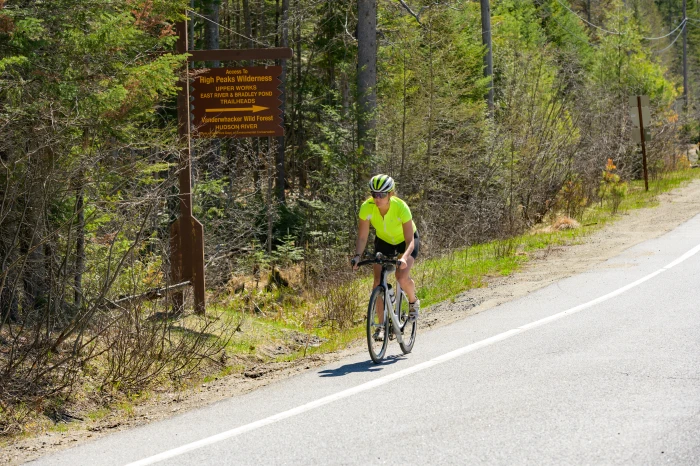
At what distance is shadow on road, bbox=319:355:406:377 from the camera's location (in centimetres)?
920

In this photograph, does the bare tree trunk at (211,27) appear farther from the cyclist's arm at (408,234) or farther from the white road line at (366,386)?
the cyclist's arm at (408,234)

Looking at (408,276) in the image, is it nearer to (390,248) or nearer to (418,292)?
(390,248)

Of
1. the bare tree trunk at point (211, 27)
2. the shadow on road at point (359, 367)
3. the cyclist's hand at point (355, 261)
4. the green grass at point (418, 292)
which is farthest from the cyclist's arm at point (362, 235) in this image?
the bare tree trunk at point (211, 27)

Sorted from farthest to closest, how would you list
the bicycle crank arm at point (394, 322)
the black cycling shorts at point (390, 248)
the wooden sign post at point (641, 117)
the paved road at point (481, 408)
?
the wooden sign post at point (641, 117) < the black cycling shorts at point (390, 248) < the bicycle crank arm at point (394, 322) < the paved road at point (481, 408)

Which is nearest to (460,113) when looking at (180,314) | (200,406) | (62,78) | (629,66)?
(180,314)

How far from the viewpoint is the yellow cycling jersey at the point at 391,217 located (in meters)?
9.84

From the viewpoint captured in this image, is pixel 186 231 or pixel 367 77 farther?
pixel 367 77

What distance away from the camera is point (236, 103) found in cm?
1594

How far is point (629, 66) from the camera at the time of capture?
135 ft

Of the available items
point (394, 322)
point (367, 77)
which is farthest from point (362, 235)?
point (367, 77)

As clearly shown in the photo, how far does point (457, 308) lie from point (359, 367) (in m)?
4.10

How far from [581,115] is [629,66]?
1179cm

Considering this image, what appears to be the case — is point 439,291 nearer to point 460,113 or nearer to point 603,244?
point 603,244

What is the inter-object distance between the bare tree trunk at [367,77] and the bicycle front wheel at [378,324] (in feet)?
37.1
